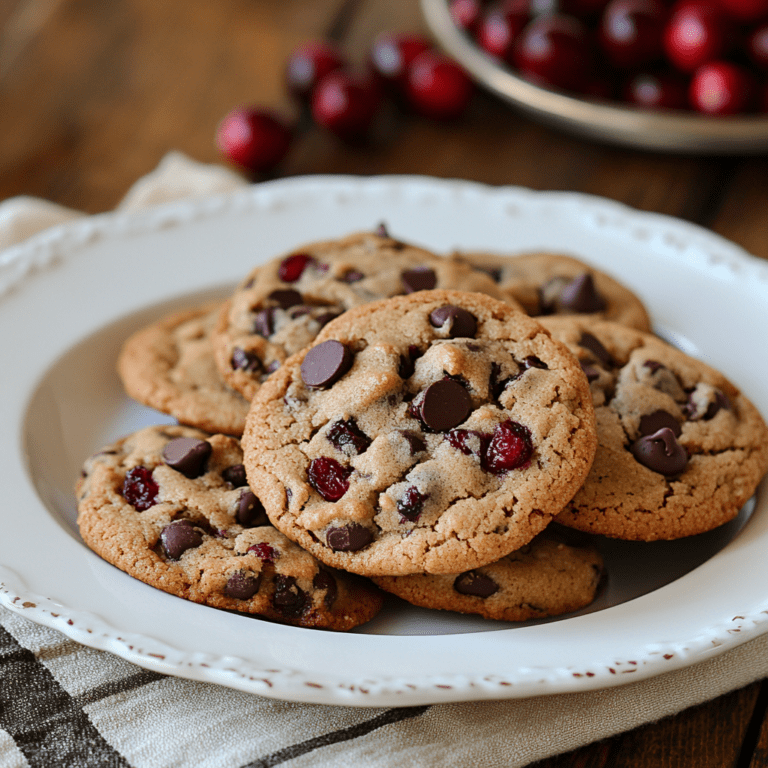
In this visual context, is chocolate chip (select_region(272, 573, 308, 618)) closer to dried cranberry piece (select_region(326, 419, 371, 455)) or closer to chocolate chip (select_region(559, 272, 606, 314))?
dried cranberry piece (select_region(326, 419, 371, 455))

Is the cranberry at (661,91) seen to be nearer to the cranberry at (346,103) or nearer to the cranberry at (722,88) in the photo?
the cranberry at (722,88)

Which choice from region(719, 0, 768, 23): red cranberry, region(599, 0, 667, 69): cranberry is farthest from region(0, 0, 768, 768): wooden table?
region(719, 0, 768, 23): red cranberry

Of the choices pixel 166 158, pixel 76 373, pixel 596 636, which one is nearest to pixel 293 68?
pixel 166 158

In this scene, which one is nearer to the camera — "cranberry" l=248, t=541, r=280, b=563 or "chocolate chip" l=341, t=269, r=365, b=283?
"cranberry" l=248, t=541, r=280, b=563

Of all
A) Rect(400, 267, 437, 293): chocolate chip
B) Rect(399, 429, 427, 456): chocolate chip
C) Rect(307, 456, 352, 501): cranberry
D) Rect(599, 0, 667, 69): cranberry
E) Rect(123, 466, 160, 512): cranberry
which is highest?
Rect(599, 0, 667, 69): cranberry

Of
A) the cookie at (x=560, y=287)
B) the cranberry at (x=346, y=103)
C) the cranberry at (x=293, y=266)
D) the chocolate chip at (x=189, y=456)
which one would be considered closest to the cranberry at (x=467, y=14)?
the cranberry at (x=346, y=103)

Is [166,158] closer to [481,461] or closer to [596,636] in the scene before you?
[481,461]

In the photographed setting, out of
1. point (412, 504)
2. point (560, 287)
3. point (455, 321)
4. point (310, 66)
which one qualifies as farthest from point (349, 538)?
point (310, 66)
